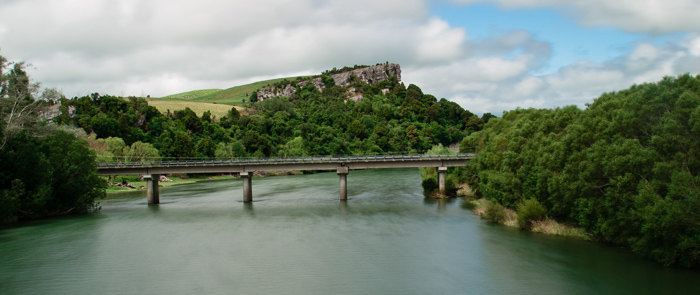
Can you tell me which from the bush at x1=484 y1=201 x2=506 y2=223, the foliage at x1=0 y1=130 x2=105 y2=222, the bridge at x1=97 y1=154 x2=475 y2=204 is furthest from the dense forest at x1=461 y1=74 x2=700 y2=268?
the foliage at x1=0 y1=130 x2=105 y2=222

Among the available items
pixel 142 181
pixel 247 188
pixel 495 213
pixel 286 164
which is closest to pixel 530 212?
pixel 495 213

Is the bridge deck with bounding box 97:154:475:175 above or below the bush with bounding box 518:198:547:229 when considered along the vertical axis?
above

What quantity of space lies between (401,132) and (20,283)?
505 feet

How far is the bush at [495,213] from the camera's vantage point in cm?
4806

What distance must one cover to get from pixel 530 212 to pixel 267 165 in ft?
137

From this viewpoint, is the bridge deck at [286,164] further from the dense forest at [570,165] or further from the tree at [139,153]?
the tree at [139,153]

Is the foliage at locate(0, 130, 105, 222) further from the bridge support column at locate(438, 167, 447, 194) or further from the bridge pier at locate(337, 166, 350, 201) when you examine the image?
the bridge support column at locate(438, 167, 447, 194)

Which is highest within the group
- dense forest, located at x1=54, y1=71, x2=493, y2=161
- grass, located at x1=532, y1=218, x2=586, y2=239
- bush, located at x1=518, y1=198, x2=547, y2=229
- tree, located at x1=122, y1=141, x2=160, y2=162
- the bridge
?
dense forest, located at x1=54, y1=71, x2=493, y2=161

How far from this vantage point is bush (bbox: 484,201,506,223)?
158ft

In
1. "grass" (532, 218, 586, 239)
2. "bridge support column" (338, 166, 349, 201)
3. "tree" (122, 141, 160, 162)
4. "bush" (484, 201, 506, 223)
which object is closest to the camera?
"grass" (532, 218, 586, 239)

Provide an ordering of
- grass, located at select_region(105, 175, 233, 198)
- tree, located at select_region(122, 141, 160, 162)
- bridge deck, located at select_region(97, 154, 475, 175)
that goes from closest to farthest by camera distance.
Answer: bridge deck, located at select_region(97, 154, 475, 175)
grass, located at select_region(105, 175, 233, 198)
tree, located at select_region(122, 141, 160, 162)

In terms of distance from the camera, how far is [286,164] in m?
72.2

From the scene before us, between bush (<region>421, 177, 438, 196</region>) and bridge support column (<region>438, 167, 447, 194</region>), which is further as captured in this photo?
bush (<region>421, 177, 438, 196</region>)

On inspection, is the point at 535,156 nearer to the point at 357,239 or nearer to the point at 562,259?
the point at 562,259
